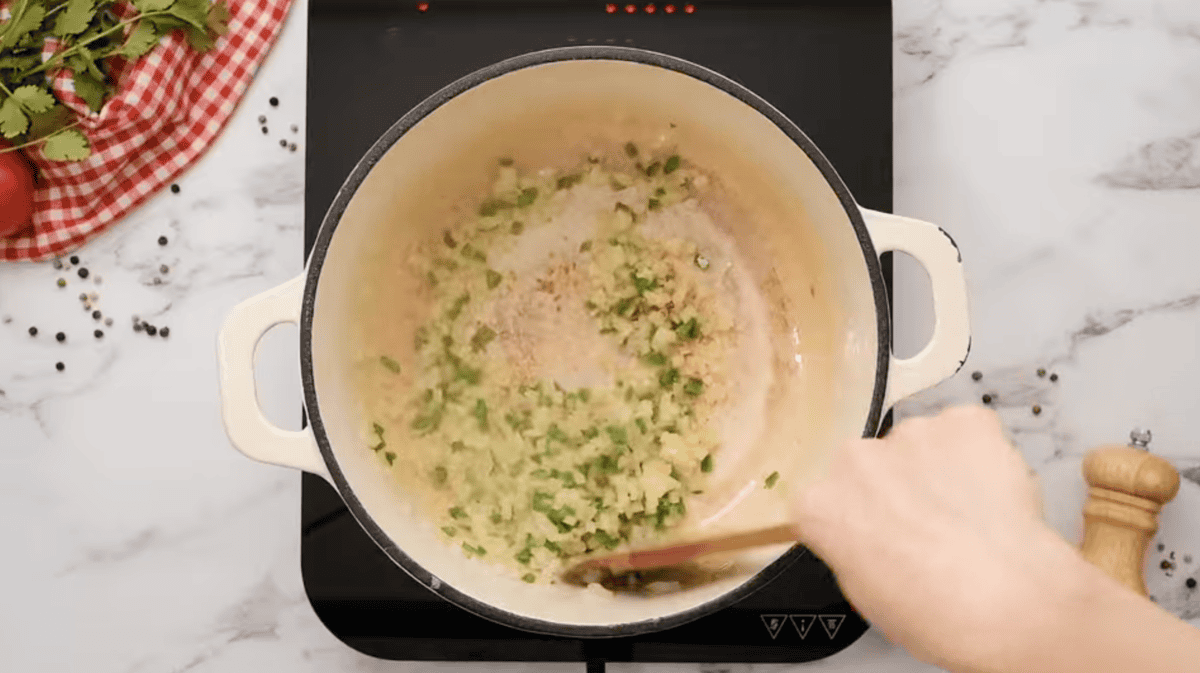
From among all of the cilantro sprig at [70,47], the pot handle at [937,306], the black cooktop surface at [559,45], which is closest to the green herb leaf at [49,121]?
the cilantro sprig at [70,47]

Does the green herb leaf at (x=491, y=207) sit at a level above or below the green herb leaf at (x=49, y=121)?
below

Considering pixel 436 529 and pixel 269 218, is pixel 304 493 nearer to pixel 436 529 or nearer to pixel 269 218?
pixel 436 529

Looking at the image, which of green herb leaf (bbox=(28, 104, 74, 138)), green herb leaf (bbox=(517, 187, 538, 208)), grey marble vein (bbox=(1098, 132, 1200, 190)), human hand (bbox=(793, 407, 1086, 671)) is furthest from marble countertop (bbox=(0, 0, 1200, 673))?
human hand (bbox=(793, 407, 1086, 671))

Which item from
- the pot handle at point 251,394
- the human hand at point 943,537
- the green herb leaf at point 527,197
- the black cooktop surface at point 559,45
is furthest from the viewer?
the green herb leaf at point 527,197

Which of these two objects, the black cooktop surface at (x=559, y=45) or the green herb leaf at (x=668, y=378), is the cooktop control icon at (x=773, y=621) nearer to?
the black cooktop surface at (x=559, y=45)

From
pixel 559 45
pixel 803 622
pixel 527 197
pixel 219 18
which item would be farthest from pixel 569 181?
pixel 803 622

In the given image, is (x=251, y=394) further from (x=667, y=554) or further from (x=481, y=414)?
(x=667, y=554)
